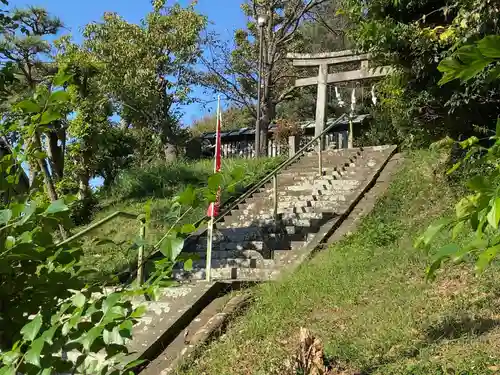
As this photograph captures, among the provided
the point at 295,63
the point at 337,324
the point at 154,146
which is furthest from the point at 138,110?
the point at 337,324

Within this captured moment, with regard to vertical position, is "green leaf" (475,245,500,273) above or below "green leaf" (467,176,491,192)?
below

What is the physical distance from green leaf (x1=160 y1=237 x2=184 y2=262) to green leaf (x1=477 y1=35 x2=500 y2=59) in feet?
2.57

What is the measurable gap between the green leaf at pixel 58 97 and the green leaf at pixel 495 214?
1.11 meters

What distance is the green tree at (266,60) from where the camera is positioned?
2214 centimetres

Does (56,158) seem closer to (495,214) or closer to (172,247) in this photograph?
(172,247)

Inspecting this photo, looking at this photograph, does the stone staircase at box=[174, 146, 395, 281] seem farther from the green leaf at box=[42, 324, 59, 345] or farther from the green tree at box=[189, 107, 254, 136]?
the green tree at box=[189, 107, 254, 136]

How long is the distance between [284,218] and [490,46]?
9.44m

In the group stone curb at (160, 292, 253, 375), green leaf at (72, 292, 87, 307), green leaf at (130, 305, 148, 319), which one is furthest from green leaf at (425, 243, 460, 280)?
stone curb at (160, 292, 253, 375)

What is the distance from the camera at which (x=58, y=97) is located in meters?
1.53

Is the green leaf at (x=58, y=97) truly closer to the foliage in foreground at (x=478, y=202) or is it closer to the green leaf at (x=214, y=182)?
the green leaf at (x=214, y=182)

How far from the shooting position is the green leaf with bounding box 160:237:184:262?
135 centimetres

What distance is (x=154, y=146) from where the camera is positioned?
70.7 ft

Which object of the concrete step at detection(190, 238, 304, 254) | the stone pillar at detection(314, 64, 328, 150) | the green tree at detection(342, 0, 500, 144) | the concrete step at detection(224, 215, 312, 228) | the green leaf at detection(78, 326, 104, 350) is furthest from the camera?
the stone pillar at detection(314, 64, 328, 150)

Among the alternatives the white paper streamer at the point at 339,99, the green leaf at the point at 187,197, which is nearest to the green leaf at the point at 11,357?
the green leaf at the point at 187,197
